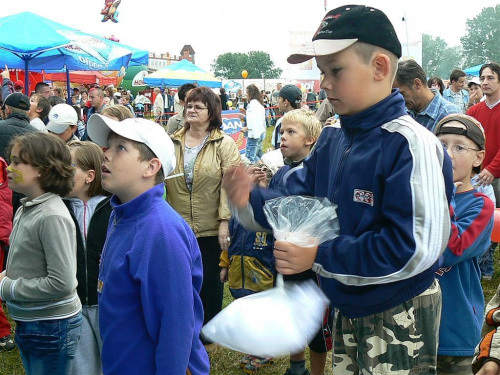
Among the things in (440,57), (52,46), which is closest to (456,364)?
(52,46)

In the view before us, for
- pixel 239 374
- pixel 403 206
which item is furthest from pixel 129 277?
pixel 239 374

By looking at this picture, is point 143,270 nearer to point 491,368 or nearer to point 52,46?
point 491,368

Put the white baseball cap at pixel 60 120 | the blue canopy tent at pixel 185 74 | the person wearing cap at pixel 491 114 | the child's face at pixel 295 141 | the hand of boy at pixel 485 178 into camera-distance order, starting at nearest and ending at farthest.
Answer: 1. the child's face at pixel 295 141
2. the white baseball cap at pixel 60 120
3. the hand of boy at pixel 485 178
4. the person wearing cap at pixel 491 114
5. the blue canopy tent at pixel 185 74

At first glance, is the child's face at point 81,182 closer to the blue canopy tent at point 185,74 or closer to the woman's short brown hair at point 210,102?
the woman's short brown hair at point 210,102

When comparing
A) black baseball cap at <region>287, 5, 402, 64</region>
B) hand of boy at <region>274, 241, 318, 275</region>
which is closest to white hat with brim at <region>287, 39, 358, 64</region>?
black baseball cap at <region>287, 5, 402, 64</region>

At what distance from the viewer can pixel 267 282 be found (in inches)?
170

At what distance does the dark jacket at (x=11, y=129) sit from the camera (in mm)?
5801

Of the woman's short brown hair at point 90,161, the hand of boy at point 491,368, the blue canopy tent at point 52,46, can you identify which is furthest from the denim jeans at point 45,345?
the blue canopy tent at point 52,46

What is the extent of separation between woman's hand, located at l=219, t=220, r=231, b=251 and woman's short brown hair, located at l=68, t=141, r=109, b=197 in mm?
1281

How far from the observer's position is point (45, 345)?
3.23 metres

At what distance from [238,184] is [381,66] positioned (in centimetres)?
72

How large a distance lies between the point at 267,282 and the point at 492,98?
179 inches

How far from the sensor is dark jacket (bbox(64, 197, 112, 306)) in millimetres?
3604

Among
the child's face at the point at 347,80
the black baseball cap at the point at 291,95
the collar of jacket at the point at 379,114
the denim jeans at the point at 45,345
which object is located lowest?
the denim jeans at the point at 45,345
